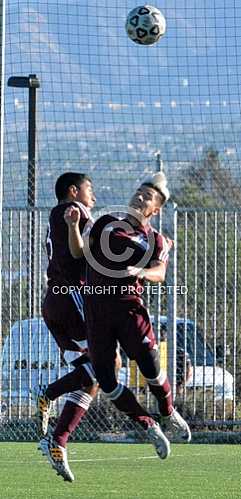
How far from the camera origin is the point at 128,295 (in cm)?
943

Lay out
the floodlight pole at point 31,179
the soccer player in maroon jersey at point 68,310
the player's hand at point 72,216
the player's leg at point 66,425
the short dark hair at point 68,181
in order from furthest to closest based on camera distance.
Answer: the floodlight pole at point 31,179
the short dark hair at point 68,181
the soccer player in maroon jersey at point 68,310
the player's leg at point 66,425
the player's hand at point 72,216

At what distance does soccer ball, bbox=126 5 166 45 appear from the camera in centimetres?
1336

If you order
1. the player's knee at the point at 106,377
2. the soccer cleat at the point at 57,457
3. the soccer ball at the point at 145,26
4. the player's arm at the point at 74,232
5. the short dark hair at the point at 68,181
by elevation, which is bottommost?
the soccer cleat at the point at 57,457

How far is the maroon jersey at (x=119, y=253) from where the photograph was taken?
9352 mm

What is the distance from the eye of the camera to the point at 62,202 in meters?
10.4

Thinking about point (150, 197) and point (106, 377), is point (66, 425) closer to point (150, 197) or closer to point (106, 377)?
point (106, 377)

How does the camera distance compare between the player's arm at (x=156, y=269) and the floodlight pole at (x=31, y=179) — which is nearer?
the player's arm at (x=156, y=269)

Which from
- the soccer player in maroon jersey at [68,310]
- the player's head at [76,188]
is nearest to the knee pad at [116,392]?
the soccer player in maroon jersey at [68,310]

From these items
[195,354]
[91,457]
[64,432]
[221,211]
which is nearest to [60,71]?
[221,211]

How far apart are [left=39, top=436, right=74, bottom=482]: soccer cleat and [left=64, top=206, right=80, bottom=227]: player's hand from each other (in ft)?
5.08

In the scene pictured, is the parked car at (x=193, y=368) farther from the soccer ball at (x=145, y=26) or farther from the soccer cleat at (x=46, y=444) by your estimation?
the soccer cleat at (x=46, y=444)

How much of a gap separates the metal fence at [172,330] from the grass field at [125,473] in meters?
1.35

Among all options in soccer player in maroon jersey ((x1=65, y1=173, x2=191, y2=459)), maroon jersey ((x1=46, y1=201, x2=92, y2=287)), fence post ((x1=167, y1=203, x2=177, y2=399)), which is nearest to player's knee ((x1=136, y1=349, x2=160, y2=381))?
soccer player in maroon jersey ((x1=65, y1=173, x2=191, y2=459))

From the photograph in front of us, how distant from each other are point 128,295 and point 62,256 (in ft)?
3.07
